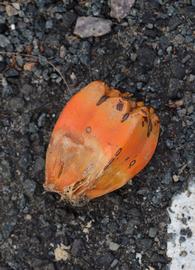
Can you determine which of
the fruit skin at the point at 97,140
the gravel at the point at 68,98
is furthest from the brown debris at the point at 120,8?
the fruit skin at the point at 97,140

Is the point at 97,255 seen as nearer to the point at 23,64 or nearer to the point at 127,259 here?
the point at 127,259

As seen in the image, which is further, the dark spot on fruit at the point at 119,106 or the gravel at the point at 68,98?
the gravel at the point at 68,98

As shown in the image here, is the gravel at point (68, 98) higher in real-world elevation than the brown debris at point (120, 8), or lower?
lower

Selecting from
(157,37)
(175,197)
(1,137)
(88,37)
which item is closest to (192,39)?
(157,37)

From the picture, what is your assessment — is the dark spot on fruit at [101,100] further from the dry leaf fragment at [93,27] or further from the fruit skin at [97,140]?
the dry leaf fragment at [93,27]

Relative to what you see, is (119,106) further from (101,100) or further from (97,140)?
(97,140)

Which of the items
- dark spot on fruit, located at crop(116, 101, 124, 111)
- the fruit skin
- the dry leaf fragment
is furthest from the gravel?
dark spot on fruit, located at crop(116, 101, 124, 111)

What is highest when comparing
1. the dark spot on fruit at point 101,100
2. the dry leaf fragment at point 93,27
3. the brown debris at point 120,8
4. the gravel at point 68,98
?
the brown debris at point 120,8
